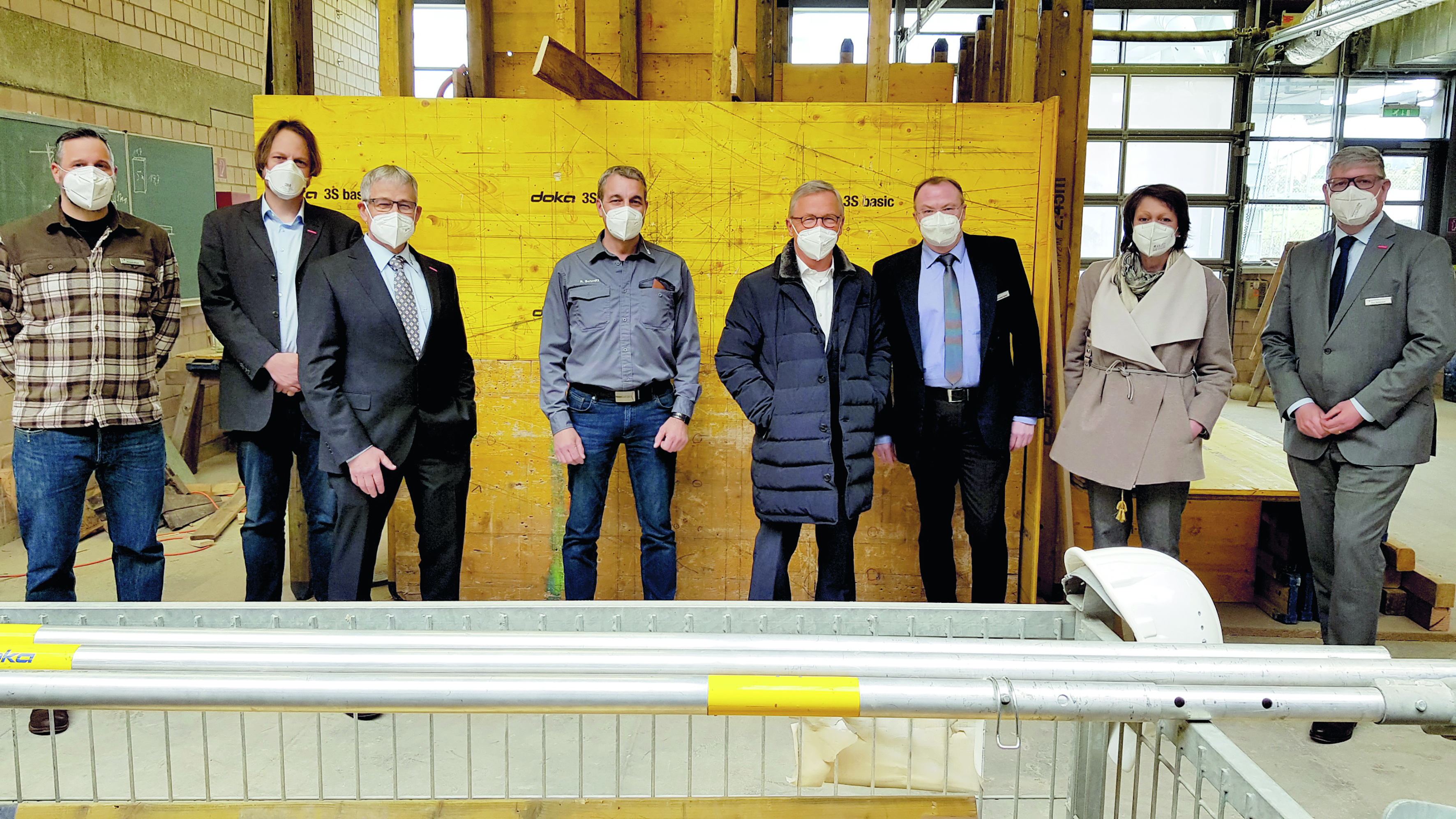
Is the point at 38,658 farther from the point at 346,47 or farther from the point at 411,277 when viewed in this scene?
the point at 346,47

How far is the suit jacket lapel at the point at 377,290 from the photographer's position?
9.34ft

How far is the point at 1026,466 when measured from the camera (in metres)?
3.84

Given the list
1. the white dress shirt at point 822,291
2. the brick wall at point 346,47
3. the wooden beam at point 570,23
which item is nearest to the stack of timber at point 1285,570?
the white dress shirt at point 822,291

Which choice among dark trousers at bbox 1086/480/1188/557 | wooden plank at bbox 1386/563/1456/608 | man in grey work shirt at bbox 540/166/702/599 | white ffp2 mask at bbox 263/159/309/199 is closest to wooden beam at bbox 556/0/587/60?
man in grey work shirt at bbox 540/166/702/599

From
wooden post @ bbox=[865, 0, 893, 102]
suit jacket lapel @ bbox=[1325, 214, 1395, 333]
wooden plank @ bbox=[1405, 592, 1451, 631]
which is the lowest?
wooden plank @ bbox=[1405, 592, 1451, 631]

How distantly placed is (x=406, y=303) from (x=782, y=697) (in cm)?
225

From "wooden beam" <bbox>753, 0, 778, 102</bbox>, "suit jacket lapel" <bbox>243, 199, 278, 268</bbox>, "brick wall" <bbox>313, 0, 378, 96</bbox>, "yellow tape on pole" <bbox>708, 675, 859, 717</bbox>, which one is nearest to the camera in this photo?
"yellow tape on pole" <bbox>708, 675, 859, 717</bbox>

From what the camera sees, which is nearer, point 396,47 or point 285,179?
point 285,179

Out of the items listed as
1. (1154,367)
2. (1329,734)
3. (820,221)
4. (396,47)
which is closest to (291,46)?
(396,47)

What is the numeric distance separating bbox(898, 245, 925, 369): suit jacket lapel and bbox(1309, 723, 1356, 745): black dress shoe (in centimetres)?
162

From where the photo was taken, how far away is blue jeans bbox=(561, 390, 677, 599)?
319 cm

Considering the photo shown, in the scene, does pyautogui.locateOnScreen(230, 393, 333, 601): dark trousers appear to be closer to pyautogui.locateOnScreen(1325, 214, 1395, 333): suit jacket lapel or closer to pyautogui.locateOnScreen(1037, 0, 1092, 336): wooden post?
pyautogui.locateOnScreen(1037, 0, 1092, 336): wooden post

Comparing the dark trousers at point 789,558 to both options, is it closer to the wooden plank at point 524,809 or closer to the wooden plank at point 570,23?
the wooden plank at point 524,809

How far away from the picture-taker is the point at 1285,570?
154 inches
